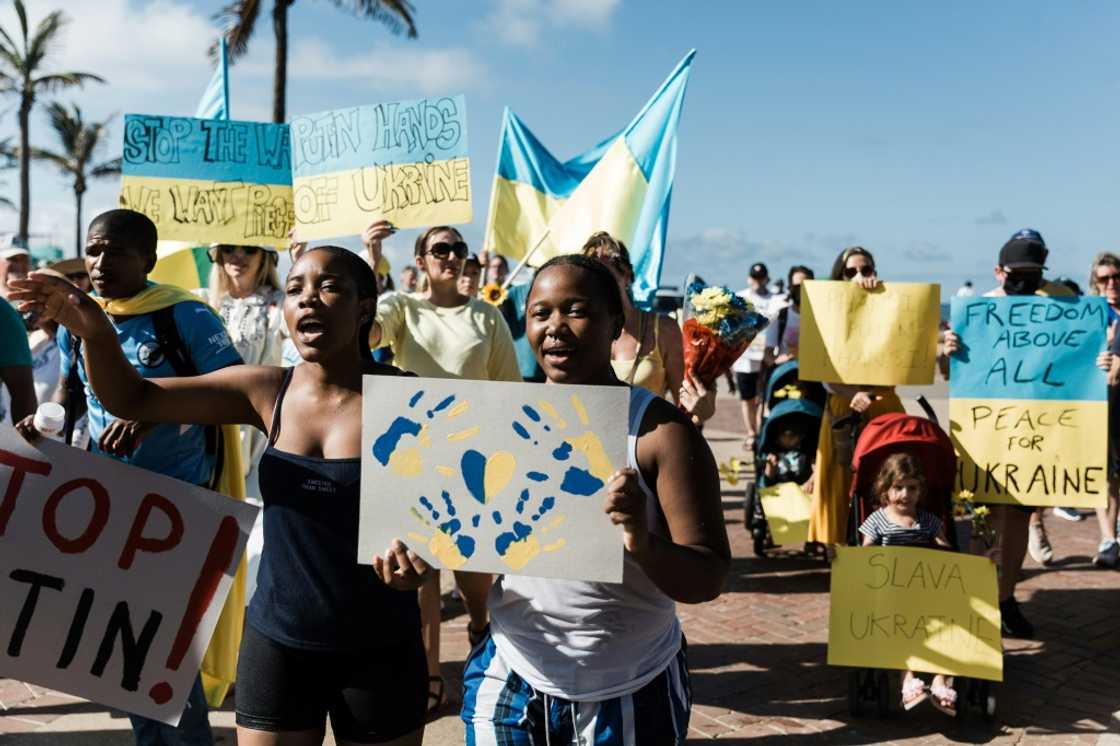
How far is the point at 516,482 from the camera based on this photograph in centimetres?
197

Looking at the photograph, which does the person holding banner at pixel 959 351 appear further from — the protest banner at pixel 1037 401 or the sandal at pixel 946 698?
the sandal at pixel 946 698

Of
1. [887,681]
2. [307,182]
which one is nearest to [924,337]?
[887,681]

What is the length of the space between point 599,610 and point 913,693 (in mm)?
2882

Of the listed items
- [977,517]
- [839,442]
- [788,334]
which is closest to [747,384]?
[788,334]

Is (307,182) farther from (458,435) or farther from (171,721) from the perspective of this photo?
(458,435)

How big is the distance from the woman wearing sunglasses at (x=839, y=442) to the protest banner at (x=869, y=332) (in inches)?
13.6

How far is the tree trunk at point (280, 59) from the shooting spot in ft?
57.1

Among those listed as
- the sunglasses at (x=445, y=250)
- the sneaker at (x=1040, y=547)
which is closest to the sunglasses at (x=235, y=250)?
the sunglasses at (x=445, y=250)

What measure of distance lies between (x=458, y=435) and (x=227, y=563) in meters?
1.03

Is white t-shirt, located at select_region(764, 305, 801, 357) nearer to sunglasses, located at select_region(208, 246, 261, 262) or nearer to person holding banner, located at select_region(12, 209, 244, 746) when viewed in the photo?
sunglasses, located at select_region(208, 246, 261, 262)

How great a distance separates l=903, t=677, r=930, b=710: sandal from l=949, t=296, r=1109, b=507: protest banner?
977 millimetres

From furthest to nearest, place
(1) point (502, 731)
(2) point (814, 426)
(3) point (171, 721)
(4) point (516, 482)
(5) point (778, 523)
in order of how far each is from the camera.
A: (2) point (814, 426), (5) point (778, 523), (3) point (171, 721), (1) point (502, 731), (4) point (516, 482)

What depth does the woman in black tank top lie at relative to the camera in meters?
2.33

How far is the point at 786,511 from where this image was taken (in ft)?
21.9
